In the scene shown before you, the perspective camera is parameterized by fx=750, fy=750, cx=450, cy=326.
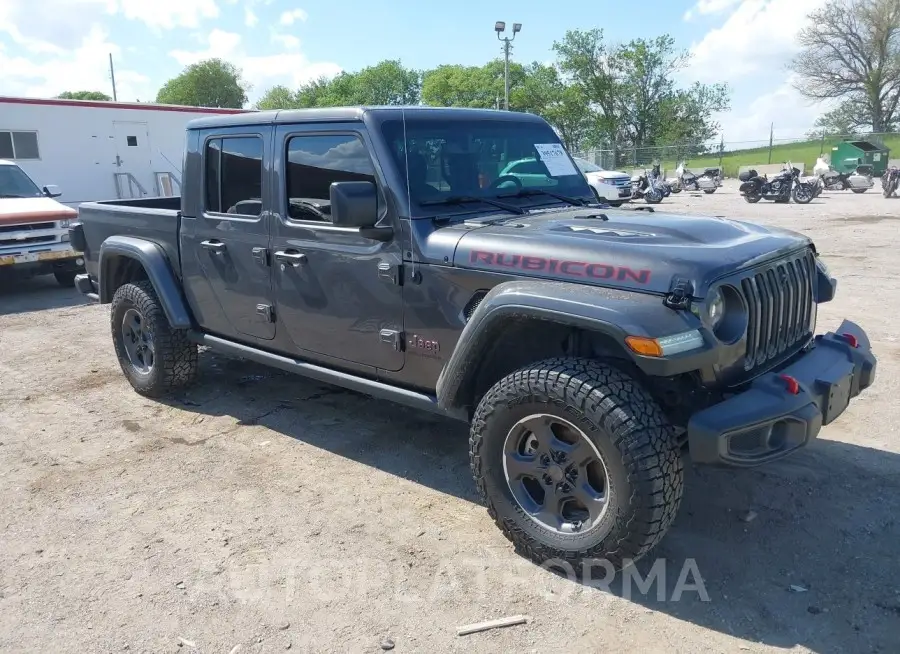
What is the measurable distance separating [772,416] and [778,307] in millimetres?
660

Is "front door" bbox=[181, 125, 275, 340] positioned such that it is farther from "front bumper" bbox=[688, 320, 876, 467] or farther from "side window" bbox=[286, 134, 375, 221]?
"front bumper" bbox=[688, 320, 876, 467]

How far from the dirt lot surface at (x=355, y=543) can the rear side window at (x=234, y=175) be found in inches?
58.6

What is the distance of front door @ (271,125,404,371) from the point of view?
3.87m

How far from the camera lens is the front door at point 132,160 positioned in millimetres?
18156

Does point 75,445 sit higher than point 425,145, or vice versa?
point 425,145

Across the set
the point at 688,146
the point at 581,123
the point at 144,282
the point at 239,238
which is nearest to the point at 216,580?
the point at 239,238

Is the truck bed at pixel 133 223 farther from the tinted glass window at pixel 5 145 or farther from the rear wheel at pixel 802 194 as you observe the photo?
the rear wheel at pixel 802 194

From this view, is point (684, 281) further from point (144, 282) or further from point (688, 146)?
point (688, 146)

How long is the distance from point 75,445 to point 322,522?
6.85 ft

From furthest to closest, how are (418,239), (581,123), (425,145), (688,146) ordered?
(581,123) → (688,146) → (425,145) → (418,239)

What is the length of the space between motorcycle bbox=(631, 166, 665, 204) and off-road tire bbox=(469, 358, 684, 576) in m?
21.0

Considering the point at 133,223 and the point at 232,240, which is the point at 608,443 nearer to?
the point at 232,240

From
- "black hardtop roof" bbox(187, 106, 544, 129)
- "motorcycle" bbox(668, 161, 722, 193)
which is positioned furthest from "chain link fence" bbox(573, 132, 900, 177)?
"black hardtop roof" bbox(187, 106, 544, 129)

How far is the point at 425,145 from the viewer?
3967 mm
